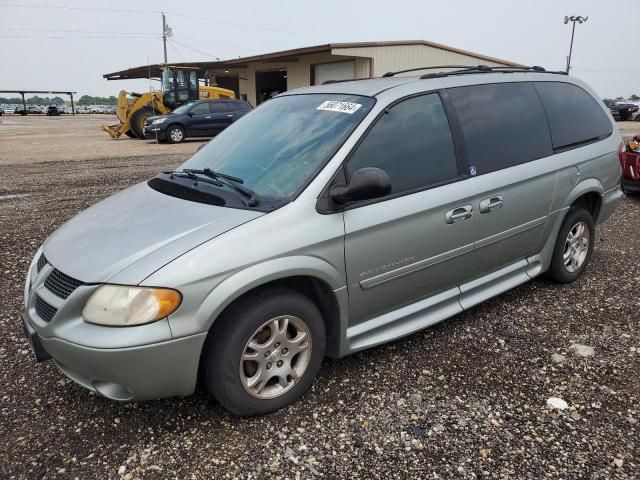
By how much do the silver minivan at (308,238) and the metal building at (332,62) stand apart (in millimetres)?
19785

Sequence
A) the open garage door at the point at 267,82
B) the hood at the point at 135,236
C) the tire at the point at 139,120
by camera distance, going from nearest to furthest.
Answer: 1. the hood at the point at 135,236
2. the tire at the point at 139,120
3. the open garage door at the point at 267,82

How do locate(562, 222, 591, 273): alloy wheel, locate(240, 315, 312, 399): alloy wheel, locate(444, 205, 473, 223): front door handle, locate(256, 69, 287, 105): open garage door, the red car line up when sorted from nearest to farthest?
locate(240, 315, 312, 399): alloy wheel → locate(444, 205, 473, 223): front door handle → locate(562, 222, 591, 273): alloy wheel → the red car → locate(256, 69, 287, 105): open garage door

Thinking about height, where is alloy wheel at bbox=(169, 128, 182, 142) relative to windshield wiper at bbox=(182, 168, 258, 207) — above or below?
below

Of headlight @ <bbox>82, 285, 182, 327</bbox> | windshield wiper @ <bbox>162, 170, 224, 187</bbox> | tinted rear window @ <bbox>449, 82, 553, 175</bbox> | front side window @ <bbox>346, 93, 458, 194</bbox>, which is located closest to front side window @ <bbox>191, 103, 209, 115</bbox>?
windshield wiper @ <bbox>162, 170, 224, 187</bbox>

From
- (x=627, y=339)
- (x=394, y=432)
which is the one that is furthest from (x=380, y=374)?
(x=627, y=339)

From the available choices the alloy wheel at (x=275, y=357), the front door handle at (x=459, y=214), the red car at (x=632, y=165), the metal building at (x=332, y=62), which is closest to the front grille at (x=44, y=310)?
the alloy wheel at (x=275, y=357)

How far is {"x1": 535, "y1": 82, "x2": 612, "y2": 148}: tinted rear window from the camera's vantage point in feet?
13.1

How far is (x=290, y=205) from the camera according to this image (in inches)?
103

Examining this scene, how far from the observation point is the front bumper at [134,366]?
7.33ft

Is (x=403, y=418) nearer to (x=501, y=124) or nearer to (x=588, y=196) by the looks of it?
(x=501, y=124)

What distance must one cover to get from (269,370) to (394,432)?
71cm

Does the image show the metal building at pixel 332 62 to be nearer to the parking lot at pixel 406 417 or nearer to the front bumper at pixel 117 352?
the parking lot at pixel 406 417

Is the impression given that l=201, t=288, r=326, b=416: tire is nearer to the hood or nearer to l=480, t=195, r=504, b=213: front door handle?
the hood

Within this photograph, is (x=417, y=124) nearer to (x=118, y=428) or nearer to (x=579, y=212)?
(x=579, y=212)
